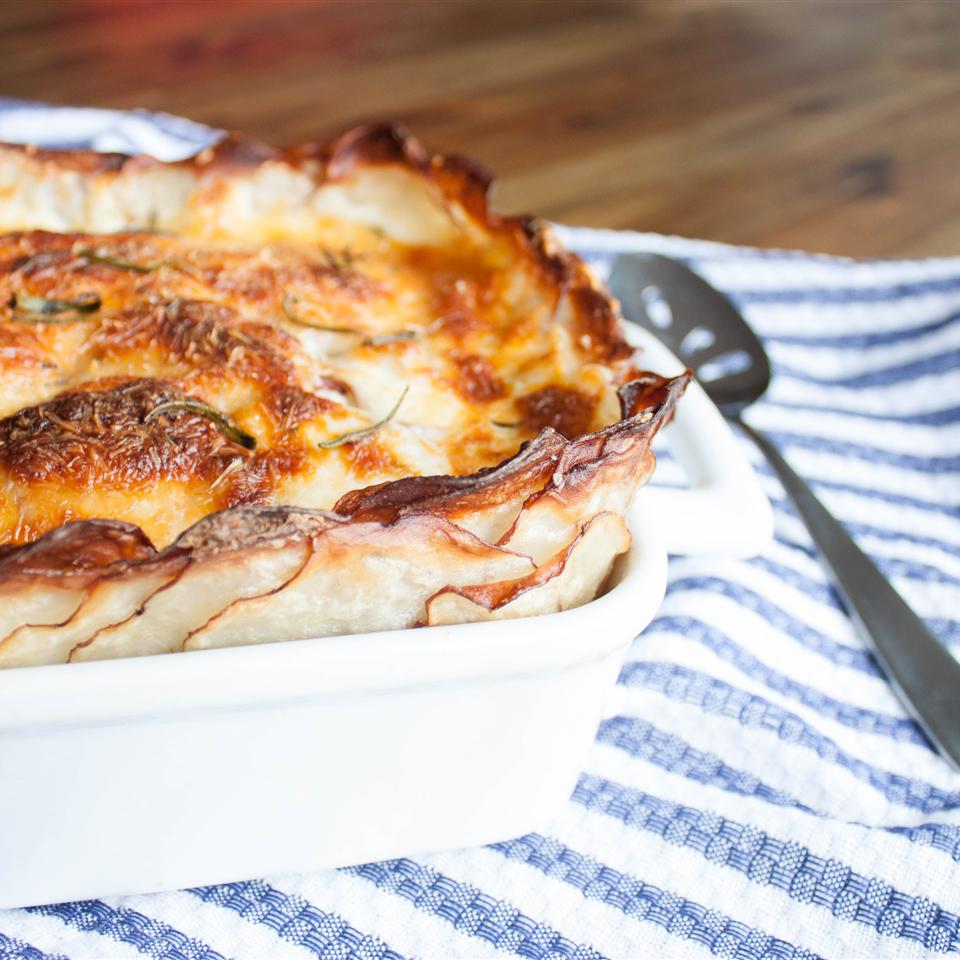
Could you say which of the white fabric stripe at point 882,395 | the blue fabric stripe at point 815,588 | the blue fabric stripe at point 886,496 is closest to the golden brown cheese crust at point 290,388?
the blue fabric stripe at point 815,588

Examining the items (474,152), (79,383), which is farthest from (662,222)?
(79,383)

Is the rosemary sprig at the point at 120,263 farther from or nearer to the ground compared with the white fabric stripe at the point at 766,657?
farther from the ground

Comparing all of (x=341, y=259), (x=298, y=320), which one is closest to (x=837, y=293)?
(x=341, y=259)

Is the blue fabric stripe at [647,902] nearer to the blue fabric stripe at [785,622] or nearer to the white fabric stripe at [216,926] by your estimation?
the white fabric stripe at [216,926]

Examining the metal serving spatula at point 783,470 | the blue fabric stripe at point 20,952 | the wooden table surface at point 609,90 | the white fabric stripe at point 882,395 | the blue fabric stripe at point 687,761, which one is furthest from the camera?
the wooden table surface at point 609,90

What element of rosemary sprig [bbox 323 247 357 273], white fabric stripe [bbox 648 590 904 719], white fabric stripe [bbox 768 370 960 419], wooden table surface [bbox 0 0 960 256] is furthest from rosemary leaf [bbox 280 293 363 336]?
wooden table surface [bbox 0 0 960 256]

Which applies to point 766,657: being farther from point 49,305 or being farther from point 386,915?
point 49,305

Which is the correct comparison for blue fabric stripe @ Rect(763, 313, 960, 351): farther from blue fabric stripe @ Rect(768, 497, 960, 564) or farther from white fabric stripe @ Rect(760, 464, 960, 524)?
blue fabric stripe @ Rect(768, 497, 960, 564)
